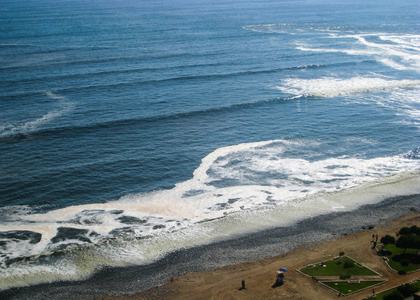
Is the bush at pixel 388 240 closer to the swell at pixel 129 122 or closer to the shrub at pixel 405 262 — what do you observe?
the shrub at pixel 405 262

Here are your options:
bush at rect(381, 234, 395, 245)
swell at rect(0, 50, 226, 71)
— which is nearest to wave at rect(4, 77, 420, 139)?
swell at rect(0, 50, 226, 71)

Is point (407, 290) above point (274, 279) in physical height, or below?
above

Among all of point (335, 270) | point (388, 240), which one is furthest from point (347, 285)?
point (388, 240)

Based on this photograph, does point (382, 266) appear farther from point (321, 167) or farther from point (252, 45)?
point (252, 45)

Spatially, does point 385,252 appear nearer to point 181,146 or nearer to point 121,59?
point 181,146

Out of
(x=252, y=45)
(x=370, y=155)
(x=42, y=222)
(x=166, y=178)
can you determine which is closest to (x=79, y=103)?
(x=166, y=178)
